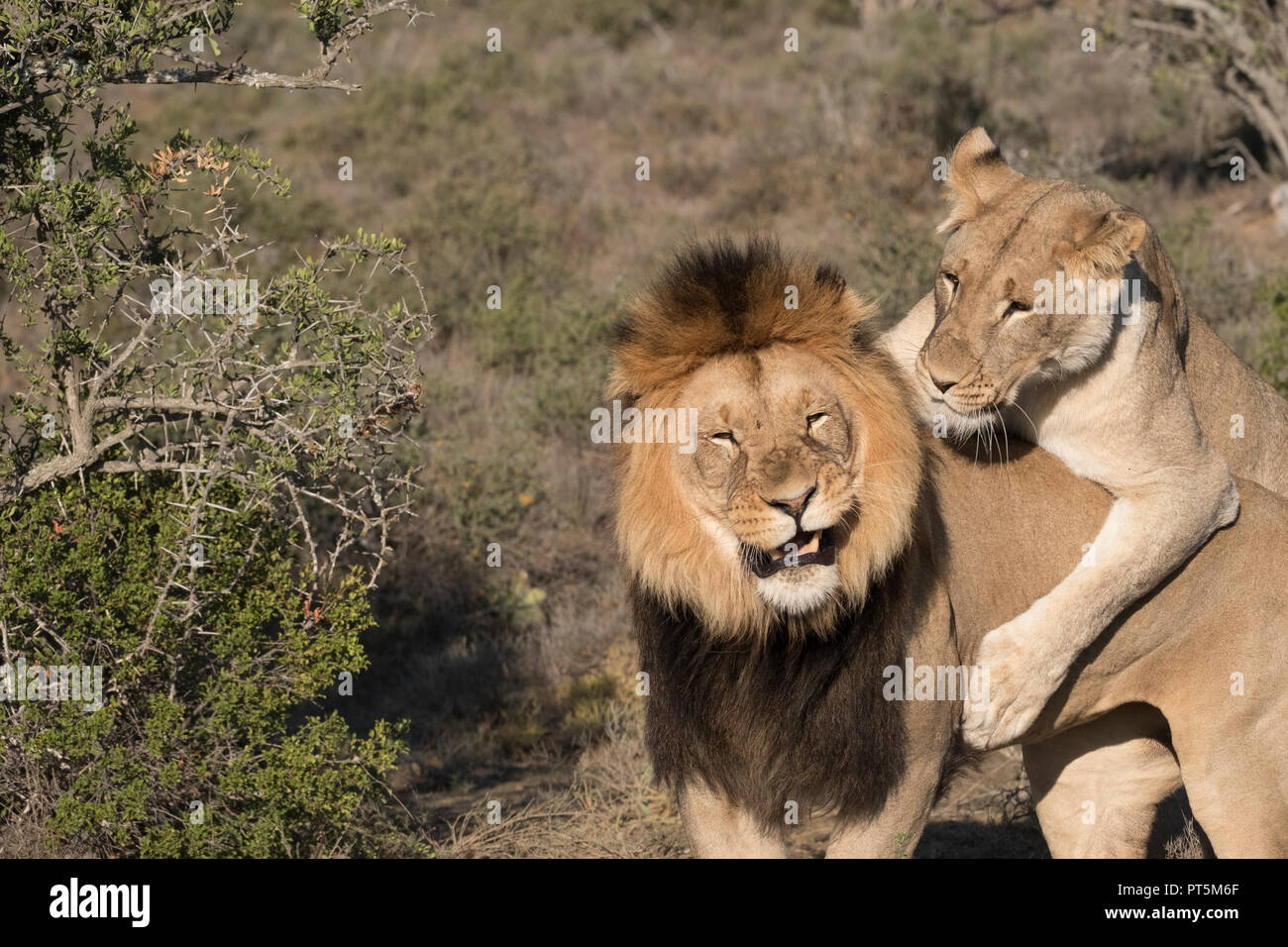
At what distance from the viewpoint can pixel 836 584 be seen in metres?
3.42

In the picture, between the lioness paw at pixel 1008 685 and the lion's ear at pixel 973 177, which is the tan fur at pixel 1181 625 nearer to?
the lioness paw at pixel 1008 685

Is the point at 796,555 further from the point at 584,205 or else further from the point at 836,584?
the point at 584,205

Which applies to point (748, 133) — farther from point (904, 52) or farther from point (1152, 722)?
point (1152, 722)

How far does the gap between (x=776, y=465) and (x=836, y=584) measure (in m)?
0.35

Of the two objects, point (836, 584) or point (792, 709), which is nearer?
point (836, 584)

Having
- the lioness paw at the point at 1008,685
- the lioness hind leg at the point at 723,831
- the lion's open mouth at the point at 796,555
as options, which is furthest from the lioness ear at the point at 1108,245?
the lioness hind leg at the point at 723,831

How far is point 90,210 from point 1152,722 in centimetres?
382

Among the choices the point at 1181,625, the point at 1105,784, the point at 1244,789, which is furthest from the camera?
the point at 1105,784

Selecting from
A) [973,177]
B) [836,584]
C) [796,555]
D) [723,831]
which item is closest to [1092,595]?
[836,584]

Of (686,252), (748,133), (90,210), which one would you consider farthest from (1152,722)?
(748,133)

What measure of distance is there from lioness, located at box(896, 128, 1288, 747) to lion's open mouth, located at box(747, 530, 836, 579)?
81 centimetres

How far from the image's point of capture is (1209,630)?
13.7 feet

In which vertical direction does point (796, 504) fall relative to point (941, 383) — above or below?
below

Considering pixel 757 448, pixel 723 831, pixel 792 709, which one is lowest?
pixel 723 831
